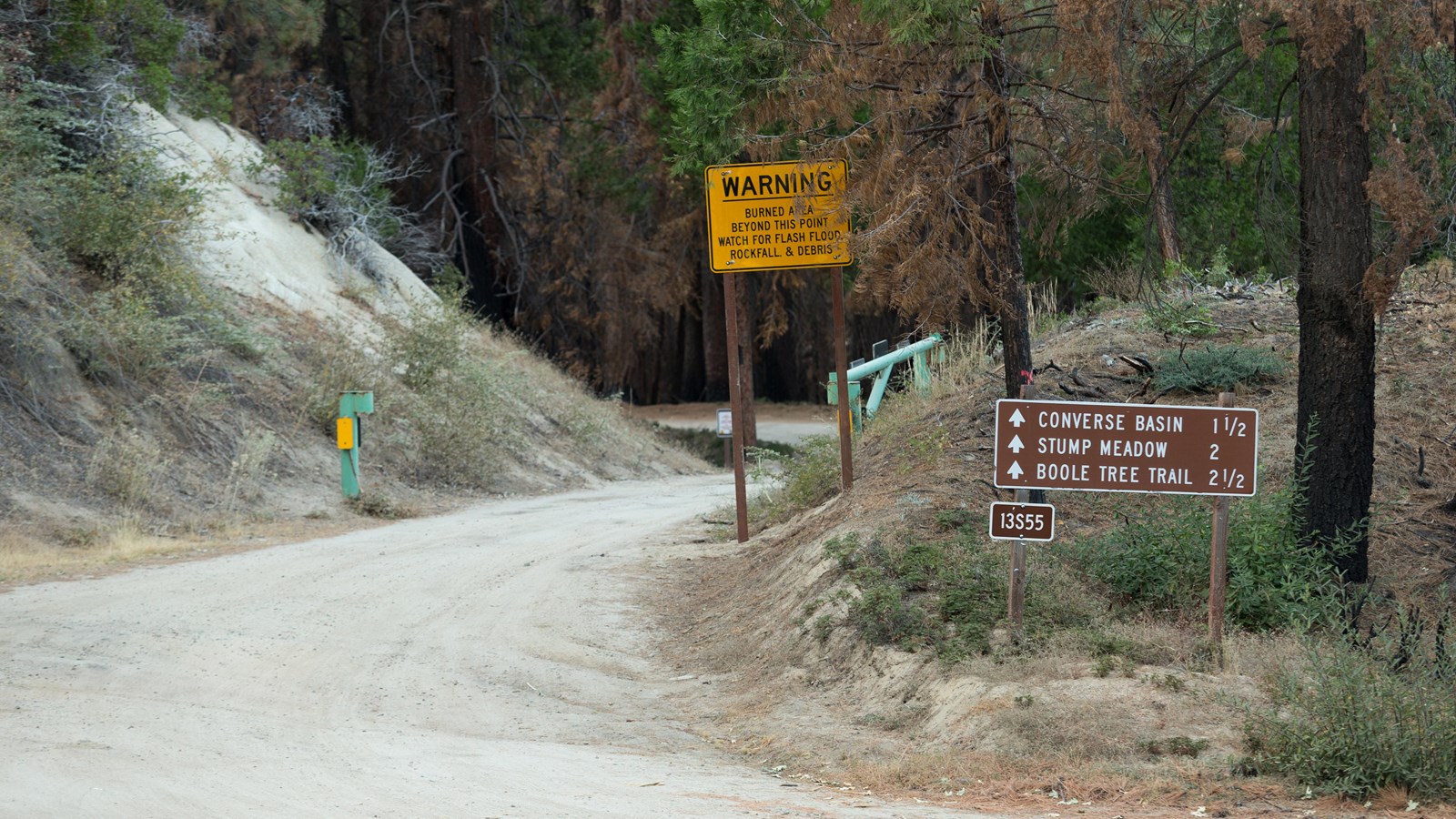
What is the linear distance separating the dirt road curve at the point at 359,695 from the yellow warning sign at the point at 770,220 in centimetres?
313

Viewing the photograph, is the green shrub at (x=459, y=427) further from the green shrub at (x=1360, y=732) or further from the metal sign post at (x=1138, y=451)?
the green shrub at (x=1360, y=732)

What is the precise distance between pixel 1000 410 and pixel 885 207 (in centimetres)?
363

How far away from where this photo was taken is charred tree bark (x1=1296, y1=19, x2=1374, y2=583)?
899cm

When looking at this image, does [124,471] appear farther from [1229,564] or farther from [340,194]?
[340,194]

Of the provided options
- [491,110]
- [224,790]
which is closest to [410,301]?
[491,110]

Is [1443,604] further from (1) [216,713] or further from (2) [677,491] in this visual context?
(2) [677,491]

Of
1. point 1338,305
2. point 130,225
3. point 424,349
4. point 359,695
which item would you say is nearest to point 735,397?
point 359,695

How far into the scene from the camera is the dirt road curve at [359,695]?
6410 mm

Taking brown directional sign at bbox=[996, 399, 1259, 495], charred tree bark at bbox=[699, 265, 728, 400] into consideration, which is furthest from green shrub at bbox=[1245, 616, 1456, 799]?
charred tree bark at bbox=[699, 265, 728, 400]

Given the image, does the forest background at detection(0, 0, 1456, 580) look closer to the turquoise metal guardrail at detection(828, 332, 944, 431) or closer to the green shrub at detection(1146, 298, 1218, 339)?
the turquoise metal guardrail at detection(828, 332, 944, 431)

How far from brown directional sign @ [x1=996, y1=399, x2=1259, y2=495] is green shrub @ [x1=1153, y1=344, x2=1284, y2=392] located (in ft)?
16.5

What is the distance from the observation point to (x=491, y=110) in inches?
1330

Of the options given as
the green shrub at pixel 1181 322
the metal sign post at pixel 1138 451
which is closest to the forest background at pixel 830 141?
the green shrub at pixel 1181 322

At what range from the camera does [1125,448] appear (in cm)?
798
